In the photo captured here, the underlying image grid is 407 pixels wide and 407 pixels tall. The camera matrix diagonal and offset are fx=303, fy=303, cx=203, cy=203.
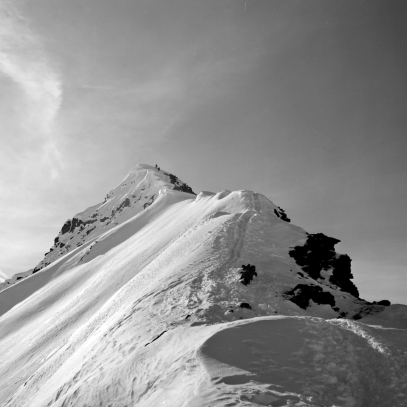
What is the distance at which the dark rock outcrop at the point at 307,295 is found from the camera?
12258 mm

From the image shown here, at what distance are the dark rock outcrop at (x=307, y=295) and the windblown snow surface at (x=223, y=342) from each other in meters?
0.17

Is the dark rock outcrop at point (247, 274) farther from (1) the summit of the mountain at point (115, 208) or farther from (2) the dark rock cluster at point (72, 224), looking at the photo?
(2) the dark rock cluster at point (72, 224)

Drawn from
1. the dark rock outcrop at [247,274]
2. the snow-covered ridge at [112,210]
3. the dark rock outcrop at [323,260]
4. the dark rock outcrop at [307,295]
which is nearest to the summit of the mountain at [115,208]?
the snow-covered ridge at [112,210]

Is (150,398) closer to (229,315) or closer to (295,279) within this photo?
(229,315)

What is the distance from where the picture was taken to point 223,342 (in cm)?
740

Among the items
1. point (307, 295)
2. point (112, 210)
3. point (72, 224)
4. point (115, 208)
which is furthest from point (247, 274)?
point (72, 224)

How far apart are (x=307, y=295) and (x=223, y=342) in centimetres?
645

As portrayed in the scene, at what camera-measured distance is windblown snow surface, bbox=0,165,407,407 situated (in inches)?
245

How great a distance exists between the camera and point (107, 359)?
9.50 m

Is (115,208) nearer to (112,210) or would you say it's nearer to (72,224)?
(112,210)

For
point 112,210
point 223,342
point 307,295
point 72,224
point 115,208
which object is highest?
point 115,208

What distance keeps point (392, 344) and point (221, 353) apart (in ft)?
14.2

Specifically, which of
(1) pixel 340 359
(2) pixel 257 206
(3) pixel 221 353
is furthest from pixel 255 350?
(2) pixel 257 206

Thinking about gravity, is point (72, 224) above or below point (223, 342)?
above
